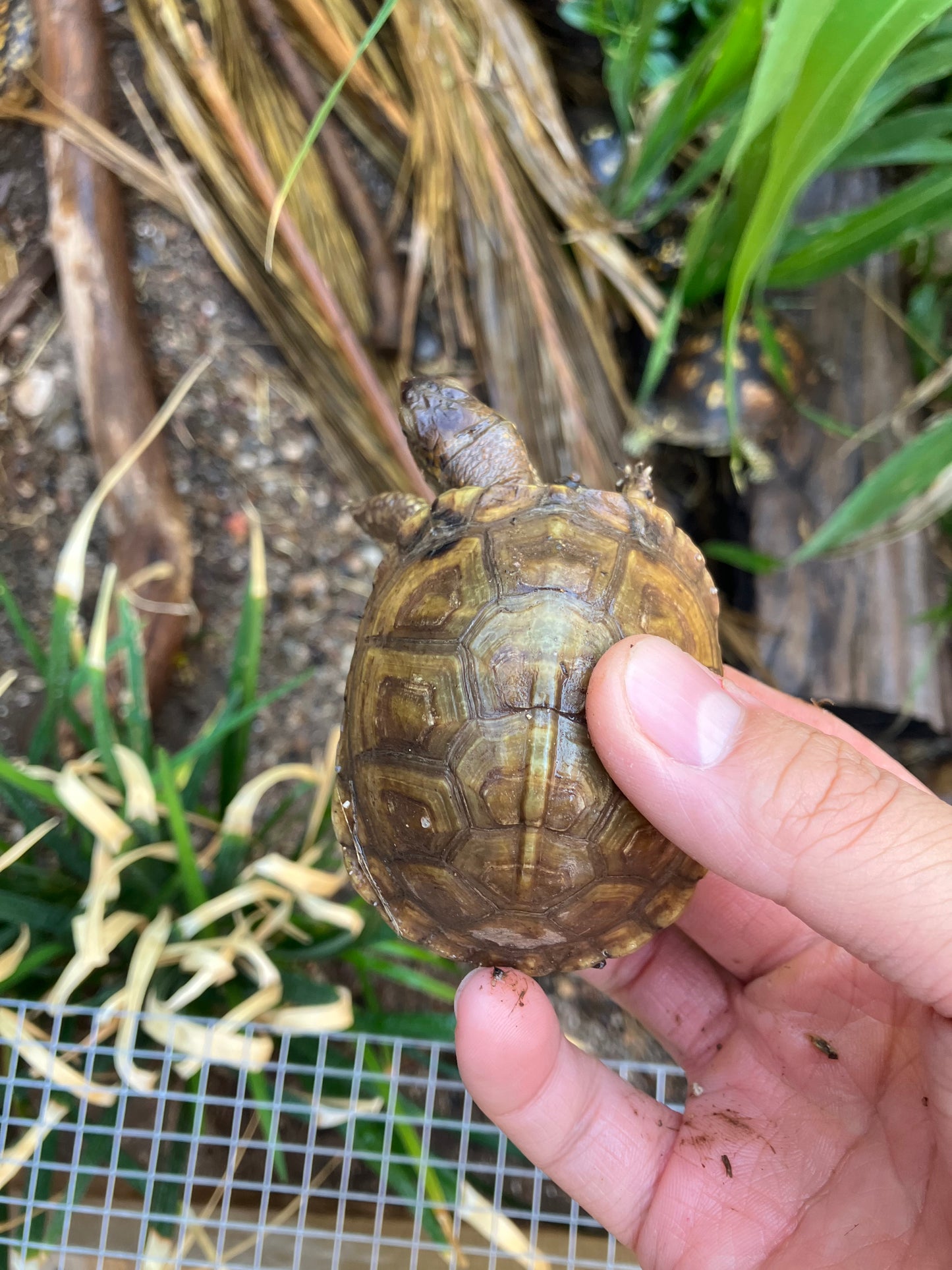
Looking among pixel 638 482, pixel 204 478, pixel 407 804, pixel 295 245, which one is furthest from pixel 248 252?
pixel 407 804

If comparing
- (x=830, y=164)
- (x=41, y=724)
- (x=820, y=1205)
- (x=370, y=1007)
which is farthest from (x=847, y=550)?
(x=41, y=724)

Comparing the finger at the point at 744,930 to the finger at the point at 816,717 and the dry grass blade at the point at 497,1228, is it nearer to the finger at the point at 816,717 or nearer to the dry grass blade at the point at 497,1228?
the finger at the point at 816,717

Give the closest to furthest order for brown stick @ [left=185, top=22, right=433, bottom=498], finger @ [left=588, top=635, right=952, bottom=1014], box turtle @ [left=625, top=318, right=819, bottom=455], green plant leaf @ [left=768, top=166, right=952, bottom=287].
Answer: finger @ [left=588, top=635, right=952, bottom=1014] → green plant leaf @ [left=768, top=166, right=952, bottom=287] → brown stick @ [left=185, top=22, right=433, bottom=498] → box turtle @ [left=625, top=318, right=819, bottom=455]

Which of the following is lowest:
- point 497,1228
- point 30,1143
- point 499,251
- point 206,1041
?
point 497,1228

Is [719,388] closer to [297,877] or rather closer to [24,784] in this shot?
[297,877]

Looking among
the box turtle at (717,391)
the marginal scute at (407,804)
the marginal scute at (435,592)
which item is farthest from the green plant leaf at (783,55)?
the box turtle at (717,391)

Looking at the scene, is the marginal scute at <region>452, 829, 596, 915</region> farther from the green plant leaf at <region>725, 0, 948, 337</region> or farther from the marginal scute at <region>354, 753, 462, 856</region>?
the green plant leaf at <region>725, 0, 948, 337</region>

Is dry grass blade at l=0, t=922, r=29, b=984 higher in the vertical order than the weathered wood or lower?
lower

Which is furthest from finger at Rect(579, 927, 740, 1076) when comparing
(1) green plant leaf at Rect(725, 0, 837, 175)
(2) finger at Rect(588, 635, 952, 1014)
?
(1) green plant leaf at Rect(725, 0, 837, 175)
